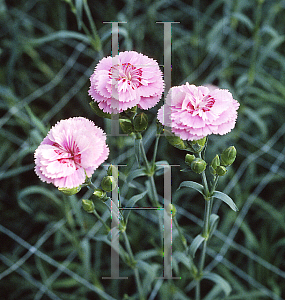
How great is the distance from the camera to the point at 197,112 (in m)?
0.48

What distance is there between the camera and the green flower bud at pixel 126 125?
54 centimetres

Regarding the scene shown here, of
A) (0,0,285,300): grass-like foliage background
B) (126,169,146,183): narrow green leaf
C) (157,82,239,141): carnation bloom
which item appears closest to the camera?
(157,82,239,141): carnation bloom

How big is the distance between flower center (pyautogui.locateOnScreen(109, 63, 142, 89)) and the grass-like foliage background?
35 cm

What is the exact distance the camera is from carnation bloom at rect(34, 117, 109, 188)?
0.48 metres

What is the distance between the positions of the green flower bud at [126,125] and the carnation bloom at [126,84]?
0.03 m

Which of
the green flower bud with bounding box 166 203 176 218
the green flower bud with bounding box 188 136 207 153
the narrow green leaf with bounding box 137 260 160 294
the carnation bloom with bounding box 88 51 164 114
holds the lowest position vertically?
the narrow green leaf with bounding box 137 260 160 294

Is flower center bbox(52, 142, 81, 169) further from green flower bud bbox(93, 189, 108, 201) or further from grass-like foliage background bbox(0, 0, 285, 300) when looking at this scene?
grass-like foliage background bbox(0, 0, 285, 300)

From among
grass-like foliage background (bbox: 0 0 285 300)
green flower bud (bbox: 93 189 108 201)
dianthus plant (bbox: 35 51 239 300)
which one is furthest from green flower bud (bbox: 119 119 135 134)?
grass-like foliage background (bbox: 0 0 285 300)

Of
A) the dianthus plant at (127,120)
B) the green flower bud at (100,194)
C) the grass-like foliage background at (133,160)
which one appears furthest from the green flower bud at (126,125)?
the grass-like foliage background at (133,160)

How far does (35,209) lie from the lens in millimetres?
1166

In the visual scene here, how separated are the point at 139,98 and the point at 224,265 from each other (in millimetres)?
718

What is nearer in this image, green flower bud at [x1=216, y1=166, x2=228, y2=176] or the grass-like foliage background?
green flower bud at [x1=216, y1=166, x2=228, y2=176]

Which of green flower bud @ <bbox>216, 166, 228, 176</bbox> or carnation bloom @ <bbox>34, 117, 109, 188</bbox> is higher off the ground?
carnation bloom @ <bbox>34, 117, 109, 188</bbox>

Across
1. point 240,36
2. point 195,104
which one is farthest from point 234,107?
point 240,36
